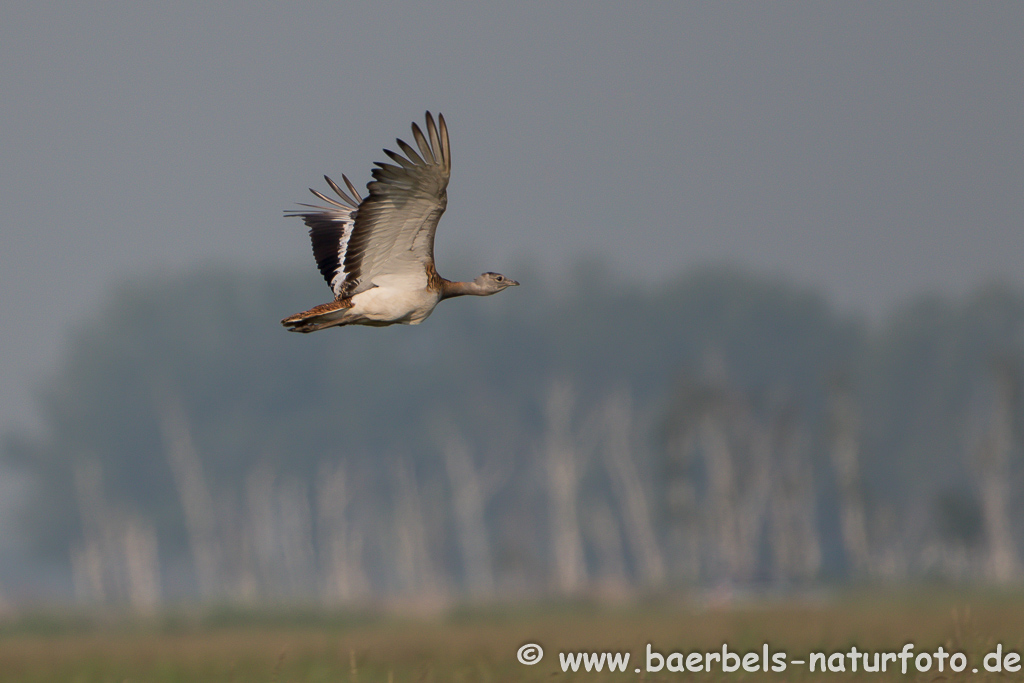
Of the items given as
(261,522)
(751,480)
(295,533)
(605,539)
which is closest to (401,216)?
(751,480)

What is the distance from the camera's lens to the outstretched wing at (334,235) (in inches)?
467

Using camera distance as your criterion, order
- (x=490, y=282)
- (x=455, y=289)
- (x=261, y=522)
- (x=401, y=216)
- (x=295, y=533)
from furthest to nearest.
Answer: (x=295, y=533), (x=261, y=522), (x=490, y=282), (x=455, y=289), (x=401, y=216)

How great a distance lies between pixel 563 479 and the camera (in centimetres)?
6003

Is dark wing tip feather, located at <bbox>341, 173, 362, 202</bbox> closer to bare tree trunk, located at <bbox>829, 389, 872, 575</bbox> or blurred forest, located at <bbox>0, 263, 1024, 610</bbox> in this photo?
bare tree trunk, located at <bbox>829, 389, 872, 575</bbox>

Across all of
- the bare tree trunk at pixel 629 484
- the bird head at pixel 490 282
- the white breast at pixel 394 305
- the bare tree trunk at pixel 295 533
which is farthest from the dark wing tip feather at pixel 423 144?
the bare tree trunk at pixel 295 533

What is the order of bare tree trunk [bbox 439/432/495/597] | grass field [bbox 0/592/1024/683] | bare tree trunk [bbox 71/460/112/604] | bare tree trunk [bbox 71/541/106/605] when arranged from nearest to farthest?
grass field [bbox 0/592/1024/683] < bare tree trunk [bbox 439/432/495/597] < bare tree trunk [bbox 71/541/106/605] < bare tree trunk [bbox 71/460/112/604]

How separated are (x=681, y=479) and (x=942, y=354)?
2622 centimetres

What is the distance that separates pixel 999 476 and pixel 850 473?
22.8 feet

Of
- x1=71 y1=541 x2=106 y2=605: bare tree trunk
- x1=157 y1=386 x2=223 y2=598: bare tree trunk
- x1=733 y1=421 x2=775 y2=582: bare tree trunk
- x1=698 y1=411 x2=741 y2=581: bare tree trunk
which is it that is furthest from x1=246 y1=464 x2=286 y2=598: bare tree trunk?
x1=733 y1=421 x2=775 y2=582: bare tree trunk

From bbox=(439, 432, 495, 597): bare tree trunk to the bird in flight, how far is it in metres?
55.2

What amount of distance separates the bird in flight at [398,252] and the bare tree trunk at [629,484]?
47.4 meters

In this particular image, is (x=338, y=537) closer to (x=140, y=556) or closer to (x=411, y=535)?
(x=411, y=535)

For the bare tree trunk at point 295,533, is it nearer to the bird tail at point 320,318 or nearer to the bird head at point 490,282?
the bird head at point 490,282

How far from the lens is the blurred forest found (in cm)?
6644
